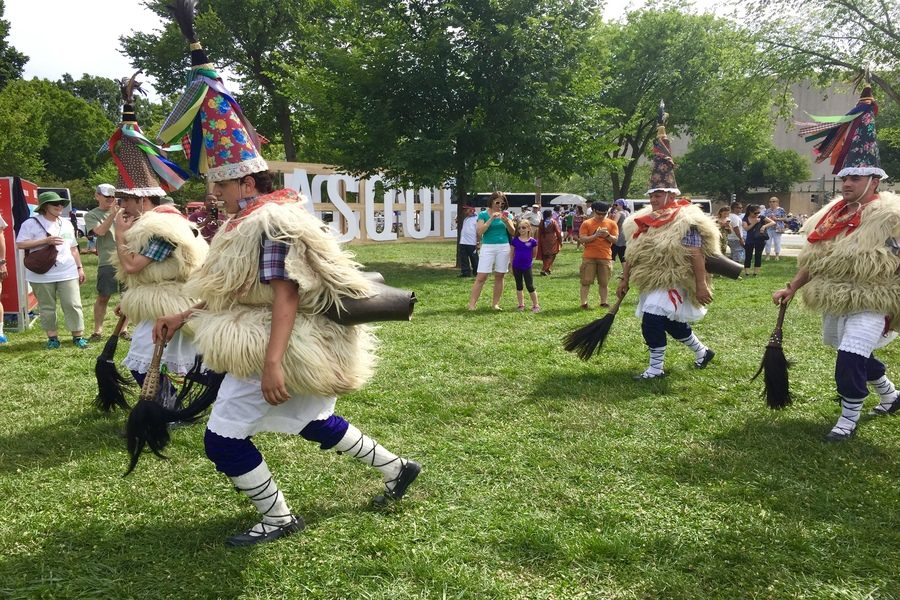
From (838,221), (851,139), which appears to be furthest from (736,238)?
(838,221)

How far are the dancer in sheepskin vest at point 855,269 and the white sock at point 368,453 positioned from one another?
3186 millimetres

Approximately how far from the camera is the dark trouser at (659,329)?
5.95 m

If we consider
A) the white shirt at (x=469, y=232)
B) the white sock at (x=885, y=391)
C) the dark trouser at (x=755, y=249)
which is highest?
the white shirt at (x=469, y=232)

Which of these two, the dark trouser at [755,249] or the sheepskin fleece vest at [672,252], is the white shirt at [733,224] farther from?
the sheepskin fleece vest at [672,252]

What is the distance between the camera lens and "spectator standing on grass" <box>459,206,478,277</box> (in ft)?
50.0

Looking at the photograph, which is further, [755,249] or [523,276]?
[755,249]

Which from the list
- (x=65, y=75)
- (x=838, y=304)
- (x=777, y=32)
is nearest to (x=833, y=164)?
(x=838, y=304)

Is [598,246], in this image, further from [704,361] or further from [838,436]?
[838,436]

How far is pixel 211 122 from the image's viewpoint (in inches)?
114

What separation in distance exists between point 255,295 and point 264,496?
103cm

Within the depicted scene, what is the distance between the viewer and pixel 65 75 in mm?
56062

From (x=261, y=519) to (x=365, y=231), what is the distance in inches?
920

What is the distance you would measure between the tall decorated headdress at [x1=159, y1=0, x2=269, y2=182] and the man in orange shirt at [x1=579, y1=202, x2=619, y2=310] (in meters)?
7.69

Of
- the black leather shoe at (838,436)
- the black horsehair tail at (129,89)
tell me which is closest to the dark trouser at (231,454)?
the black horsehair tail at (129,89)
